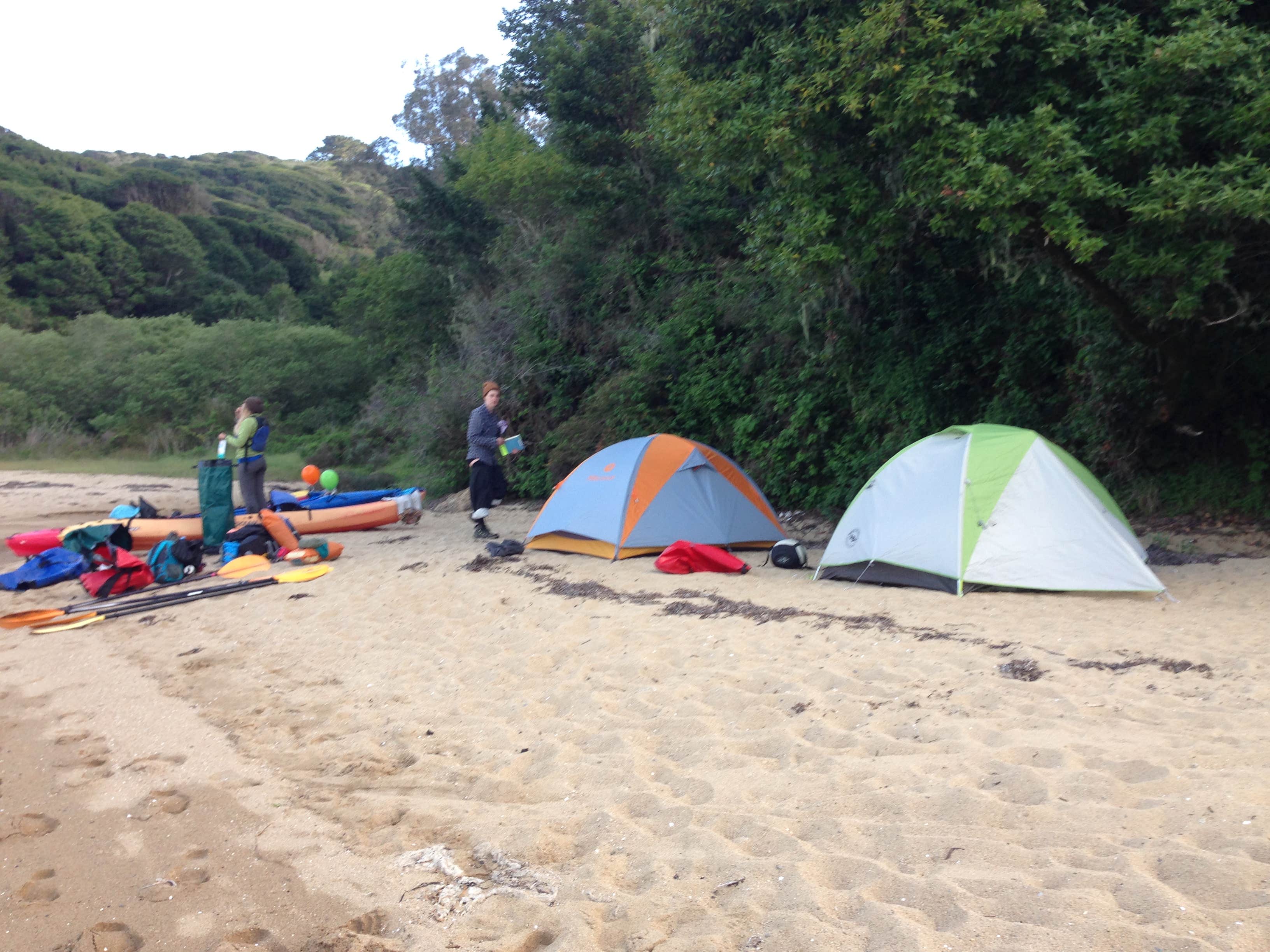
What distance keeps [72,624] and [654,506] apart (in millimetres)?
5186

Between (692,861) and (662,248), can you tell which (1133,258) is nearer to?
(692,861)

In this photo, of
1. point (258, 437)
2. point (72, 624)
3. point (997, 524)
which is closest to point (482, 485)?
point (258, 437)

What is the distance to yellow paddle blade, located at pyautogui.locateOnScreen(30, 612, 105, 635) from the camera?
718 centimetres

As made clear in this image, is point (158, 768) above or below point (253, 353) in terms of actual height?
below

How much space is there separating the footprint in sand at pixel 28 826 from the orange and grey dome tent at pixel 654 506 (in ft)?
19.5

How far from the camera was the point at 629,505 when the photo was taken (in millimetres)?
9445

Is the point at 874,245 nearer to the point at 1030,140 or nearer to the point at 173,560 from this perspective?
the point at 1030,140

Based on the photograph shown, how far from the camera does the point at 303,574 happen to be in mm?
8914

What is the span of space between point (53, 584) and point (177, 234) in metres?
43.0

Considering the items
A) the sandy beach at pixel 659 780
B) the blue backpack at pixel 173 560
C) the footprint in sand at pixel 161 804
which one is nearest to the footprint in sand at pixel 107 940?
the sandy beach at pixel 659 780

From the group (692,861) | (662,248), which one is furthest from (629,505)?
(662,248)

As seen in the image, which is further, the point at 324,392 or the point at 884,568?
the point at 324,392

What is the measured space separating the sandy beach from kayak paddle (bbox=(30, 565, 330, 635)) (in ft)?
0.79

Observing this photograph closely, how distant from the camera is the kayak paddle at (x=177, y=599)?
7.36 meters
